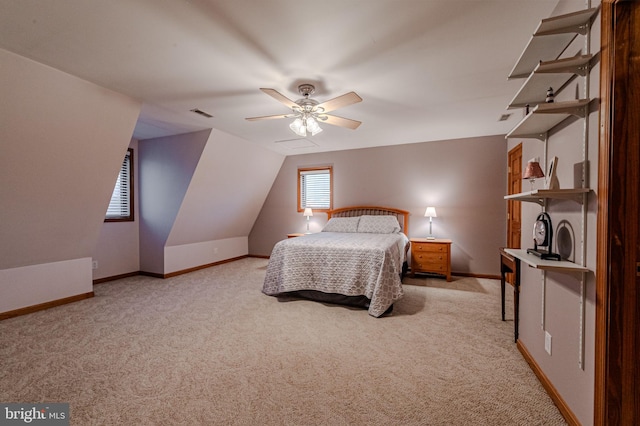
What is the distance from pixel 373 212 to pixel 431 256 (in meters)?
1.45

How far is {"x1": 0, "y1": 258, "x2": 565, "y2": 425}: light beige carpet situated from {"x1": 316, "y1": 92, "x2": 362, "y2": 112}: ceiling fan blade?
225cm

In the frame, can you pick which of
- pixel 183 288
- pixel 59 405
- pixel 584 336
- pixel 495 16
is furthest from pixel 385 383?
pixel 183 288

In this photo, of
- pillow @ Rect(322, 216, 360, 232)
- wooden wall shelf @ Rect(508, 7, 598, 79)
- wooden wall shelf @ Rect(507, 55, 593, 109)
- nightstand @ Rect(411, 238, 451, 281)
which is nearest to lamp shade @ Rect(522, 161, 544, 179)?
wooden wall shelf @ Rect(507, 55, 593, 109)

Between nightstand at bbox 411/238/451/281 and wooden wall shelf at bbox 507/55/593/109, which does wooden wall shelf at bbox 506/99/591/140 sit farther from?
nightstand at bbox 411/238/451/281

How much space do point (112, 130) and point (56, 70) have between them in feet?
2.47

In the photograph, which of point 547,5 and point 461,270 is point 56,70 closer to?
point 547,5

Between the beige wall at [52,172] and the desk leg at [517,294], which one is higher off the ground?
the beige wall at [52,172]

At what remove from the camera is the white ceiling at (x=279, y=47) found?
1718 millimetres

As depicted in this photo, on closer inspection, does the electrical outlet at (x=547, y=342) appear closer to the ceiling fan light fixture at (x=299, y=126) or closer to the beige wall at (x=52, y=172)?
the ceiling fan light fixture at (x=299, y=126)

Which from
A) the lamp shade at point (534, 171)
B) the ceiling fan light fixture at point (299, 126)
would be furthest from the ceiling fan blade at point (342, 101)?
the lamp shade at point (534, 171)

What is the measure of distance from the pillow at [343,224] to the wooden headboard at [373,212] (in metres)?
0.39

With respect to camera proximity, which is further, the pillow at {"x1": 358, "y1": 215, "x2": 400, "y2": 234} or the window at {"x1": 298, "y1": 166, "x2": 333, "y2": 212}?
the window at {"x1": 298, "y1": 166, "x2": 333, "y2": 212}

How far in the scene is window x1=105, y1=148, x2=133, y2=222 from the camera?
484cm

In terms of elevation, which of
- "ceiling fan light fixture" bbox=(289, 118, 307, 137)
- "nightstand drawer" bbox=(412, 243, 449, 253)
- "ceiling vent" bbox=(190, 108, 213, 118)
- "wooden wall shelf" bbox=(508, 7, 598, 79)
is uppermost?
"ceiling vent" bbox=(190, 108, 213, 118)
